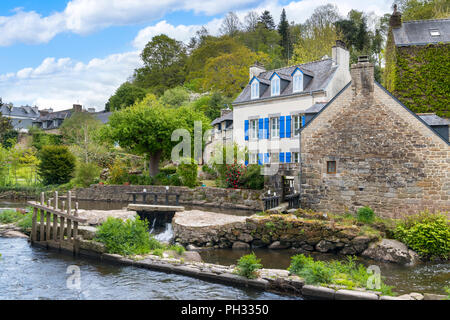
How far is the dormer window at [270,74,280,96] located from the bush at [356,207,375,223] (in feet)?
39.7

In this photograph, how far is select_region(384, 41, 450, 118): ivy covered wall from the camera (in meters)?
21.9

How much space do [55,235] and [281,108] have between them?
1637cm

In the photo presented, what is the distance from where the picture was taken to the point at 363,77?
50.6ft

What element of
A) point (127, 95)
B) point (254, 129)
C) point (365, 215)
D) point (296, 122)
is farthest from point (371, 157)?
point (127, 95)

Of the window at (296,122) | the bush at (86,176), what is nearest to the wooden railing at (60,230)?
the window at (296,122)

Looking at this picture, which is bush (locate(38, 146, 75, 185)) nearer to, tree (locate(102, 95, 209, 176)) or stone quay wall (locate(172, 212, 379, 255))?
tree (locate(102, 95, 209, 176))

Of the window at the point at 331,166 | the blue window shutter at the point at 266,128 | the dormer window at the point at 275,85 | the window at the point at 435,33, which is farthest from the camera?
the blue window shutter at the point at 266,128

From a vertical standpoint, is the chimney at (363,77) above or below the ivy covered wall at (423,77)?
below

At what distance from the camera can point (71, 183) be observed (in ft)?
100

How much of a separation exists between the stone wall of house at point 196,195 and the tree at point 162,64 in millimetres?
30543

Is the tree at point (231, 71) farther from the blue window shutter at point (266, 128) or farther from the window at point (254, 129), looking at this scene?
the blue window shutter at point (266, 128)

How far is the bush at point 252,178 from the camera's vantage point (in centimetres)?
2208
